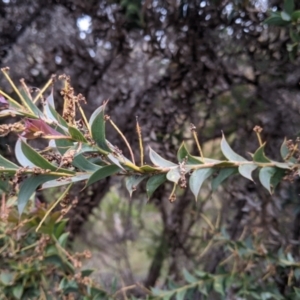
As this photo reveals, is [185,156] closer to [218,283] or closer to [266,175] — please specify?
[266,175]

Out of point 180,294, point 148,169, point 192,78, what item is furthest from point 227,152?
point 192,78

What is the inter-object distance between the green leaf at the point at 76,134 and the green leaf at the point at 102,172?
3cm

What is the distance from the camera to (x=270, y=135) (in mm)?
1076

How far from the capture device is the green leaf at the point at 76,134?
18.3 inches

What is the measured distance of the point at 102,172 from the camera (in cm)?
48

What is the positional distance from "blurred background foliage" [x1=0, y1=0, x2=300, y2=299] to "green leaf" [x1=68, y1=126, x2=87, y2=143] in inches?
22.2

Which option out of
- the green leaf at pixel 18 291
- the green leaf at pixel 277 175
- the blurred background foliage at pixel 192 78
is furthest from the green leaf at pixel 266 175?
the green leaf at pixel 18 291

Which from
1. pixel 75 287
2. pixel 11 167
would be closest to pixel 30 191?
pixel 11 167

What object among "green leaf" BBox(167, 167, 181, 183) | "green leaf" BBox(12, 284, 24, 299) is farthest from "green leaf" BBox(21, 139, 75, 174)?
"green leaf" BBox(12, 284, 24, 299)

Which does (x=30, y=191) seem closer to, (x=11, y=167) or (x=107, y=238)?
(x=11, y=167)

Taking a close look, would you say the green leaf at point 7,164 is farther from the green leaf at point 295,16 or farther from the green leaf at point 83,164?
the green leaf at point 295,16

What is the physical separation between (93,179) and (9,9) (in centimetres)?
80

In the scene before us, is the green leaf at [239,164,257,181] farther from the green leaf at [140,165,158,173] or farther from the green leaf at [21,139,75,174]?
the green leaf at [21,139,75,174]

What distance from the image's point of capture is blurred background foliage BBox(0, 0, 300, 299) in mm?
1002
